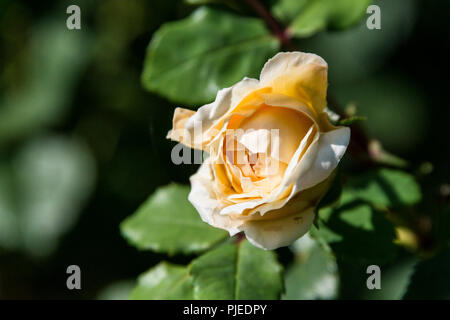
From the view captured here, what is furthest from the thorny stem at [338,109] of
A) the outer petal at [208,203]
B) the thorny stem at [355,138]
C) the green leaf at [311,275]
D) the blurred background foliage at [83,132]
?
the blurred background foliage at [83,132]

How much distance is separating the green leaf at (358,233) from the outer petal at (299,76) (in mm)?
264

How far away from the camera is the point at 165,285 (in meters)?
1.14

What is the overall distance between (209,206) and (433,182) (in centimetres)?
108

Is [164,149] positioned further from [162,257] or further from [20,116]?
[20,116]

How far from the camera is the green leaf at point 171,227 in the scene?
1218mm

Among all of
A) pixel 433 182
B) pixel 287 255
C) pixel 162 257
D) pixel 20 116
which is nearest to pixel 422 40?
pixel 433 182

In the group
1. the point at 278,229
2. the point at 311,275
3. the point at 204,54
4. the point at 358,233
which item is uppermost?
the point at 204,54

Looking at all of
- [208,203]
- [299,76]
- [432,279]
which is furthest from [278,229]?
[432,279]

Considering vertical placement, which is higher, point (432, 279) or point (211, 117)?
point (211, 117)

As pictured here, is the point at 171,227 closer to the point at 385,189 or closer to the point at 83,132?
the point at 385,189

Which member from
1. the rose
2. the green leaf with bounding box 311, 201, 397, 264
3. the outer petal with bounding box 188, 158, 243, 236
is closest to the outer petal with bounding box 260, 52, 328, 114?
the rose

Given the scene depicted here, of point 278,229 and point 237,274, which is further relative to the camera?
point 237,274

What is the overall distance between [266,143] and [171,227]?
507 mm

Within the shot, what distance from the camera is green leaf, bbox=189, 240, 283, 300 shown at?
1.01 m
